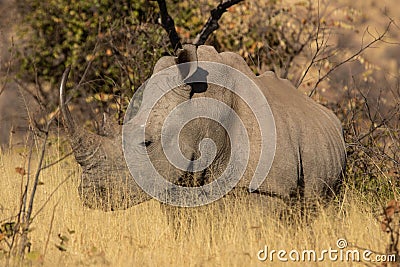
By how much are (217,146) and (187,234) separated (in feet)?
2.57

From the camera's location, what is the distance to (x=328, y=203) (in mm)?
7055

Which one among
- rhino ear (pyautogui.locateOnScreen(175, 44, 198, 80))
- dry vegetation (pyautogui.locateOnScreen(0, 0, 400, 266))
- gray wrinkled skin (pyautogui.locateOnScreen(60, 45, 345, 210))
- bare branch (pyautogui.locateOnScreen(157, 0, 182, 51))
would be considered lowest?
dry vegetation (pyautogui.locateOnScreen(0, 0, 400, 266))

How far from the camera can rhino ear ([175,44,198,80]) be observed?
6.40 meters

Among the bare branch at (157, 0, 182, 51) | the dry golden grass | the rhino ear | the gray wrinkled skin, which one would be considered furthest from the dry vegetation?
the bare branch at (157, 0, 182, 51)

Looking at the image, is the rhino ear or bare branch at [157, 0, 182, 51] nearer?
the rhino ear

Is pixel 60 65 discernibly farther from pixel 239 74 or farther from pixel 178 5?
pixel 239 74

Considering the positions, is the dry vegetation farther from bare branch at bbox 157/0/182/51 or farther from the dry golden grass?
bare branch at bbox 157/0/182/51

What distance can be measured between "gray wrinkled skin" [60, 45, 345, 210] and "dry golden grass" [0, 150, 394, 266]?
21 cm

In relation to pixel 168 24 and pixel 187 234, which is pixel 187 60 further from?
pixel 168 24

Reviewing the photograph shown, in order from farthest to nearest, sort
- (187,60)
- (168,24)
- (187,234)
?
(168,24) < (187,60) < (187,234)

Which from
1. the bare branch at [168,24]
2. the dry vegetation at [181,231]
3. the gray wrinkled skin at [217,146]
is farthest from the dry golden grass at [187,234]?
the bare branch at [168,24]

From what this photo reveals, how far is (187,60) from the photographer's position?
643 centimetres

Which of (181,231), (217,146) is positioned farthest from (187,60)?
(181,231)

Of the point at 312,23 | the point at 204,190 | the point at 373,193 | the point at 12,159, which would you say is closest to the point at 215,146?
the point at 204,190
